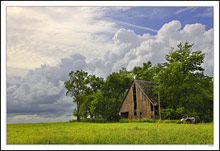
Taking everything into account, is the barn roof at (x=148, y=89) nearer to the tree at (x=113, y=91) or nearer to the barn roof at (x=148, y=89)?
the barn roof at (x=148, y=89)

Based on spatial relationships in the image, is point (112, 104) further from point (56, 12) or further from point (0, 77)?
point (0, 77)

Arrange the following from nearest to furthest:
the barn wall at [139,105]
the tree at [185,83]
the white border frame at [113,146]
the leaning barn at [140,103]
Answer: the white border frame at [113,146] < the tree at [185,83] < the leaning barn at [140,103] < the barn wall at [139,105]

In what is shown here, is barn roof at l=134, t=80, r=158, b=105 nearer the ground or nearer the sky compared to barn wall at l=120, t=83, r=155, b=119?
nearer the sky

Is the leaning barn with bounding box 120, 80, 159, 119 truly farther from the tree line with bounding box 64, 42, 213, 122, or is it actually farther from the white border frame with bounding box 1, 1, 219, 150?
the white border frame with bounding box 1, 1, 219, 150

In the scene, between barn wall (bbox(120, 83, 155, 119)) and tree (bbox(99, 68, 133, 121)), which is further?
tree (bbox(99, 68, 133, 121))

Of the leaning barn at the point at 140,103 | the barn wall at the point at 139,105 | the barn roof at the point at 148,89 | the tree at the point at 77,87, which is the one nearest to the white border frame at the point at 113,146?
the leaning barn at the point at 140,103

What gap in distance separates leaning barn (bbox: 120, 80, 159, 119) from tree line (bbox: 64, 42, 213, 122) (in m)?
1.23

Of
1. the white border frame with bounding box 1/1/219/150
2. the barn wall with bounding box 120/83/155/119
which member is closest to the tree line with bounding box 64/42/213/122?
the barn wall with bounding box 120/83/155/119

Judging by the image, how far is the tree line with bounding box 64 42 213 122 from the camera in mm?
24766

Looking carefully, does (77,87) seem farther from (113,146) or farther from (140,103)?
(113,146)

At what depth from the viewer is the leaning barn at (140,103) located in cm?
2881

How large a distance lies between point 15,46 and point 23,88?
2351 mm

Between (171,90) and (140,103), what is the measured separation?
6.00 meters

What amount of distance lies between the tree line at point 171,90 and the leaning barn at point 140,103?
1.23m
